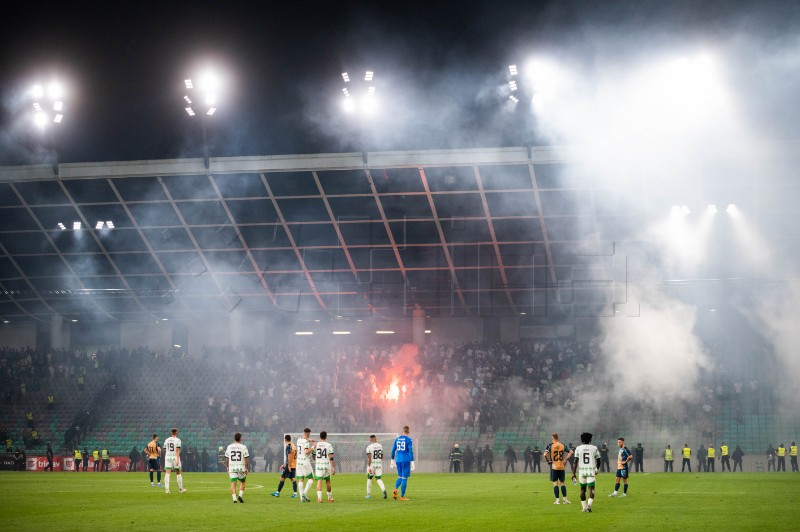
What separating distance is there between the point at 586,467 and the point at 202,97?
92.7 ft

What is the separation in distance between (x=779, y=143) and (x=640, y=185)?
259 inches

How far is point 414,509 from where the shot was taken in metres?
22.8

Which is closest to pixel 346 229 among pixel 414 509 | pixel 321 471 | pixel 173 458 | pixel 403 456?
pixel 173 458

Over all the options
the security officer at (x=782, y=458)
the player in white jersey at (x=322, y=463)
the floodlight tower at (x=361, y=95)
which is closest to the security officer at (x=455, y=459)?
the security officer at (x=782, y=458)

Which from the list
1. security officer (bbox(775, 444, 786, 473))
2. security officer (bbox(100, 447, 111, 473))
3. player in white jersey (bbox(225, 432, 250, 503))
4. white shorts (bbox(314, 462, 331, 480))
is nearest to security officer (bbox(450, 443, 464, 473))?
security officer (bbox(775, 444, 786, 473))

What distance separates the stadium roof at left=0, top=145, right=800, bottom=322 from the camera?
48.1m

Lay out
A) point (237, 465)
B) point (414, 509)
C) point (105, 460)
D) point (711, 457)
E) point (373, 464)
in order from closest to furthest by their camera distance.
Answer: point (414, 509) < point (237, 465) < point (373, 464) < point (711, 457) < point (105, 460)

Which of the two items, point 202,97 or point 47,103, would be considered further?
point 47,103

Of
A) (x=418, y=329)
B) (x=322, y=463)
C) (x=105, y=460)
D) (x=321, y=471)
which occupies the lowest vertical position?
(x=105, y=460)

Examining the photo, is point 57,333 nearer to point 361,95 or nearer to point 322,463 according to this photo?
point 361,95

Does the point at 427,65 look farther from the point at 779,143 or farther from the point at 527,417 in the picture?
the point at 527,417

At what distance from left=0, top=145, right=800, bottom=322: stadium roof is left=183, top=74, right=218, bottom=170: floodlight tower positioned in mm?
3791

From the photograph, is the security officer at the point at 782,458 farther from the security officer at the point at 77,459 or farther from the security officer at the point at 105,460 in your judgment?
the security officer at the point at 77,459

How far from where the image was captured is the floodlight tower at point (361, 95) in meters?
44.1
